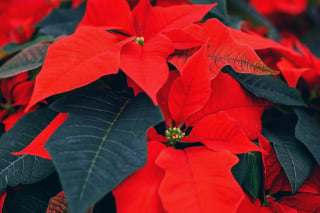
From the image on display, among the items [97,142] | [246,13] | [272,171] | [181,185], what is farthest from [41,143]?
[246,13]

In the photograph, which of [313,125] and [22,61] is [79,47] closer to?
[22,61]

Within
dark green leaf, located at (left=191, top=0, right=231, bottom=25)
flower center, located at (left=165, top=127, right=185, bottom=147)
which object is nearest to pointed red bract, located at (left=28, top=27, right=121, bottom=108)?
flower center, located at (left=165, top=127, right=185, bottom=147)

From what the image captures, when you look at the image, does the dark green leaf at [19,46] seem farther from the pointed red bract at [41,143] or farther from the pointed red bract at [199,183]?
the pointed red bract at [199,183]

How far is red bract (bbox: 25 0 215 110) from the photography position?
1.52ft

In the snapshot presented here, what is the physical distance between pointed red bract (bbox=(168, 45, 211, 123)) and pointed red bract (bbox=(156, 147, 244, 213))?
0.07 meters

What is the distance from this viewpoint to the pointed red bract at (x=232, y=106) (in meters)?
0.54

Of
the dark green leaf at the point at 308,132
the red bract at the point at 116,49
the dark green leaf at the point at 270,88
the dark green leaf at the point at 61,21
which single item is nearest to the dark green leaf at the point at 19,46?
the dark green leaf at the point at 61,21

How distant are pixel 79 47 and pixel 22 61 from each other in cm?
19

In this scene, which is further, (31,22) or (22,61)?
(31,22)

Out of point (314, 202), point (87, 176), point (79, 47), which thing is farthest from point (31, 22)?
point (314, 202)

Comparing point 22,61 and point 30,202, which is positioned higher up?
point 22,61

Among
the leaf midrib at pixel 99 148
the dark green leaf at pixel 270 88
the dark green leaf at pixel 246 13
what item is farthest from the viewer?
the dark green leaf at pixel 246 13

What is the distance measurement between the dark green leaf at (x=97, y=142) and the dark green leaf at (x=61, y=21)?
0.90ft

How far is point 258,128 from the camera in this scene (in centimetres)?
56
